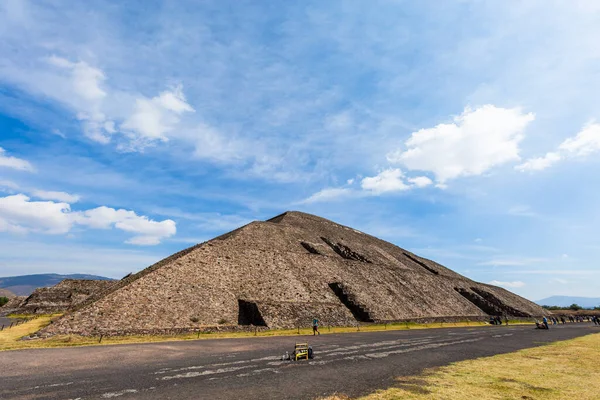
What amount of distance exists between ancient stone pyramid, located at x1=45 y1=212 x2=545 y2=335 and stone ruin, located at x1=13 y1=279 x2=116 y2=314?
50.3 feet

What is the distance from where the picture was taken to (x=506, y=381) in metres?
12.3

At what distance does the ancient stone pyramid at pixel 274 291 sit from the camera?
95.7ft

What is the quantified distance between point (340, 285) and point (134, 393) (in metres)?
35.7

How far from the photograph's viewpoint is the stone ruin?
4981cm

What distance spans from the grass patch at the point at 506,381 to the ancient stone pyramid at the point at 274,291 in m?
20.9

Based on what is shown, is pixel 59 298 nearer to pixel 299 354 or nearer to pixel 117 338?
pixel 117 338

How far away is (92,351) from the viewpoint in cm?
1930

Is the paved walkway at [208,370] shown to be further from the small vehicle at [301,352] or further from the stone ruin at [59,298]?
the stone ruin at [59,298]

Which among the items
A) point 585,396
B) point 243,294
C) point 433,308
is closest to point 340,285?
point 243,294

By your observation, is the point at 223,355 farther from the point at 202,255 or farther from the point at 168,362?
the point at 202,255

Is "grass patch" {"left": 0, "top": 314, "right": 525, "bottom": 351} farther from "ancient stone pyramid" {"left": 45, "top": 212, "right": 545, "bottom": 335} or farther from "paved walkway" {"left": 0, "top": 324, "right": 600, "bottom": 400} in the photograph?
"paved walkway" {"left": 0, "top": 324, "right": 600, "bottom": 400}

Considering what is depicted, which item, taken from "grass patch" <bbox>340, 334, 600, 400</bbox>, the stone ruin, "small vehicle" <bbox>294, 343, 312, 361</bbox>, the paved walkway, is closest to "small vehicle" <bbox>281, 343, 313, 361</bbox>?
"small vehicle" <bbox>294, 343, 312, 361</bbox>

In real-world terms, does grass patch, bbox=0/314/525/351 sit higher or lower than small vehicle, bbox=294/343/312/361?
lower

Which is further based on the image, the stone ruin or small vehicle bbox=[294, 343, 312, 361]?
the stone ruin
